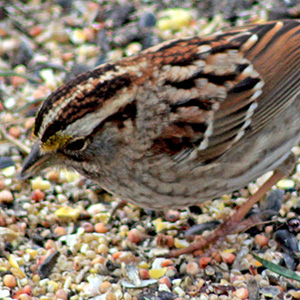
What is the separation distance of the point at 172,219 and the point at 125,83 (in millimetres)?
846

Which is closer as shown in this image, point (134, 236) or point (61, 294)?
point (61, 294)

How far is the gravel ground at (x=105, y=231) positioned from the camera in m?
→ 2.67

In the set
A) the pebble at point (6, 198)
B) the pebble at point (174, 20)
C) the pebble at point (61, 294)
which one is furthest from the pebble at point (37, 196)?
the pebble at point (174, 20)

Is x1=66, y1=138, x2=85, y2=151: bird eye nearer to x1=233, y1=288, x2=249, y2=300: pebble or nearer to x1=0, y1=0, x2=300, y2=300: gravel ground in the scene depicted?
x1=0, y1=0, x2=300, y2=300: gravel ground

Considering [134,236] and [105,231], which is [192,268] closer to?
[134,236]

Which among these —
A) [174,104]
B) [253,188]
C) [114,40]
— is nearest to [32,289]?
[174,104]

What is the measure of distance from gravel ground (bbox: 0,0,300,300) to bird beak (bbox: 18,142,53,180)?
143mm

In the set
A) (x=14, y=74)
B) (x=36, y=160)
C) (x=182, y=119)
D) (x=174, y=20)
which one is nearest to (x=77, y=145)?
(x=36, y=160)

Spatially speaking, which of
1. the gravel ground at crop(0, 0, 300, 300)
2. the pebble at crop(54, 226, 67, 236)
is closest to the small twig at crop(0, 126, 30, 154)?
the gravel ground at crop(0, 0, 300, 300)

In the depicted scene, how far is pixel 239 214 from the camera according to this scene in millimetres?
2941

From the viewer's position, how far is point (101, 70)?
8.08 ft

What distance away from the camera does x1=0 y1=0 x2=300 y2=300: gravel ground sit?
105 inches

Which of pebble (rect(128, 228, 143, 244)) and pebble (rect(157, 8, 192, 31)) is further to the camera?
pebble (rect(157, 8, 192, 31))

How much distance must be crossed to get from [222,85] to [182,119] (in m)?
0.24
